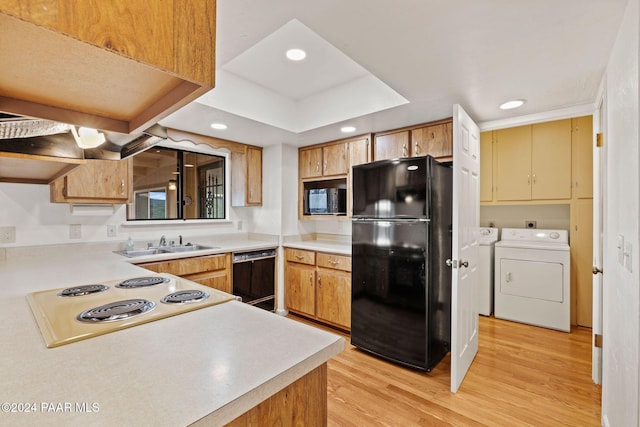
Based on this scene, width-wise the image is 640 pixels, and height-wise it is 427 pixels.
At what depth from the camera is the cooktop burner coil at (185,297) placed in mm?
1189

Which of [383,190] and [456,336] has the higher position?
[383,190]

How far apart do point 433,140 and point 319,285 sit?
6.15 ft

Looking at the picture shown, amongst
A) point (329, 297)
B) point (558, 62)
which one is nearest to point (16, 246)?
point (329, 297)

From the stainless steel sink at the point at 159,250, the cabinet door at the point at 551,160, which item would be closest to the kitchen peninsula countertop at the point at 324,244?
the stainless steel sink at the point at 159,250

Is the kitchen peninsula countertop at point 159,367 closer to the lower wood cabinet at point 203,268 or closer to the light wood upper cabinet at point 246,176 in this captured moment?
the lower wood cabinet at point 203,268

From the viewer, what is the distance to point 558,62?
1.71 meters

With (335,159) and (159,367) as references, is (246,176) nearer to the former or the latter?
(335,159)

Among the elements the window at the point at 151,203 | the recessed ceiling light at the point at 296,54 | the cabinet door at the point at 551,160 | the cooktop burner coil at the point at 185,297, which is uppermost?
the recessed ceiling light at the point at 296,54

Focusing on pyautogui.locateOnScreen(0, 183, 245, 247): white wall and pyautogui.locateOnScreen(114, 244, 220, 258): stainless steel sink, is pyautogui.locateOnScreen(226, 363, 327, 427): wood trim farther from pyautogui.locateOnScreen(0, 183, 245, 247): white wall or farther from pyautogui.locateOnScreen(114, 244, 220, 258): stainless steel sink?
pyautogui.locateOnScreen(0, 183, 245, 247): white wall

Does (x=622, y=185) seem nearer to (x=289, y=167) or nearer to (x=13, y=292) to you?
(x=13, y=292)

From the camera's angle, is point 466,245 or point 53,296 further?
point 466,245

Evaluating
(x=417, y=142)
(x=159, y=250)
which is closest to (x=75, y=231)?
(x=159, y=250)

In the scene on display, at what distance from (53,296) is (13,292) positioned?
0.26 metres

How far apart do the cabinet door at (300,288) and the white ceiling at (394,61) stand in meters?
1.53
